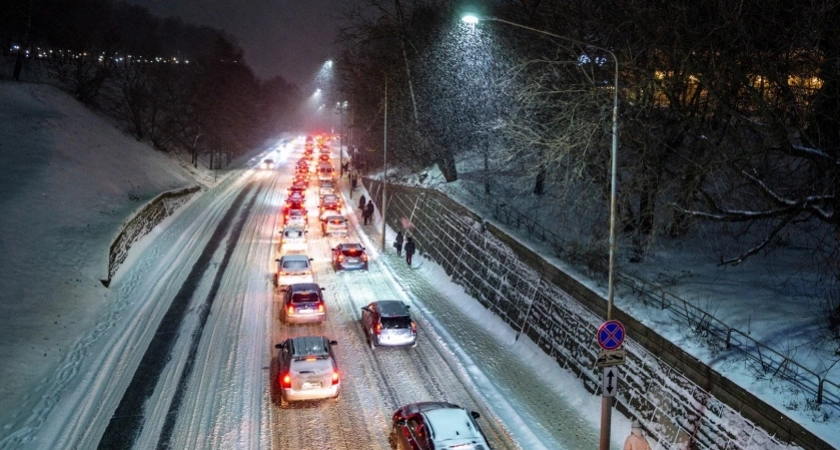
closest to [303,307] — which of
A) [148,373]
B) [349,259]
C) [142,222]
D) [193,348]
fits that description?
[193,348]

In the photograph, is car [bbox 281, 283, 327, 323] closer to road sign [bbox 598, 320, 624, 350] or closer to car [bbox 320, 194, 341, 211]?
road sign [bbox 598, 320, 624, 350]

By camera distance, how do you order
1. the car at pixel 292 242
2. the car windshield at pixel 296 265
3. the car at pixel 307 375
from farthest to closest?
the car at pixel 292 242, the car windshield at pixel 296 265, the car at pixel 307 375

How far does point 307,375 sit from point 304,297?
6.42 m

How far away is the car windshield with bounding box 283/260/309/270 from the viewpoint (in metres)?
25.2

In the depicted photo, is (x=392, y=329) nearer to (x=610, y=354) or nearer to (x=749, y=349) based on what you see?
Result: (x=610, y=354)

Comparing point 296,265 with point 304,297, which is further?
point 296,265

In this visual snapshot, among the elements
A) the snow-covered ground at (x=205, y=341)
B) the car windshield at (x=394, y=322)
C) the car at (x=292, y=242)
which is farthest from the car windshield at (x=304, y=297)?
the car at (x=292, y=242)

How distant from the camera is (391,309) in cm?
1955

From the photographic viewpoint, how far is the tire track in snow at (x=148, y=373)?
1359 centimetres

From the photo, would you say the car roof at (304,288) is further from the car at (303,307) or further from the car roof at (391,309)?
the car roof at (391,309)

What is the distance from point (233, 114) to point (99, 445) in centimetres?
6708

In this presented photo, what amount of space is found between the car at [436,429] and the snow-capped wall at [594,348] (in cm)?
421

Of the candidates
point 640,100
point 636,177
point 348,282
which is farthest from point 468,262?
point 640,100

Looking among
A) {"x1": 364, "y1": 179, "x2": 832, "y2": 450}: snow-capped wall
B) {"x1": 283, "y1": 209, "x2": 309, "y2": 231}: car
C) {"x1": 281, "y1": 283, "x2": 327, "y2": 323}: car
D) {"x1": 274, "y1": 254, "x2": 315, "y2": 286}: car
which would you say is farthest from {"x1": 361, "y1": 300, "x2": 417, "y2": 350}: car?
{"x1": 283, "y1": 209, "x2": 309, "y2": 231}: car
